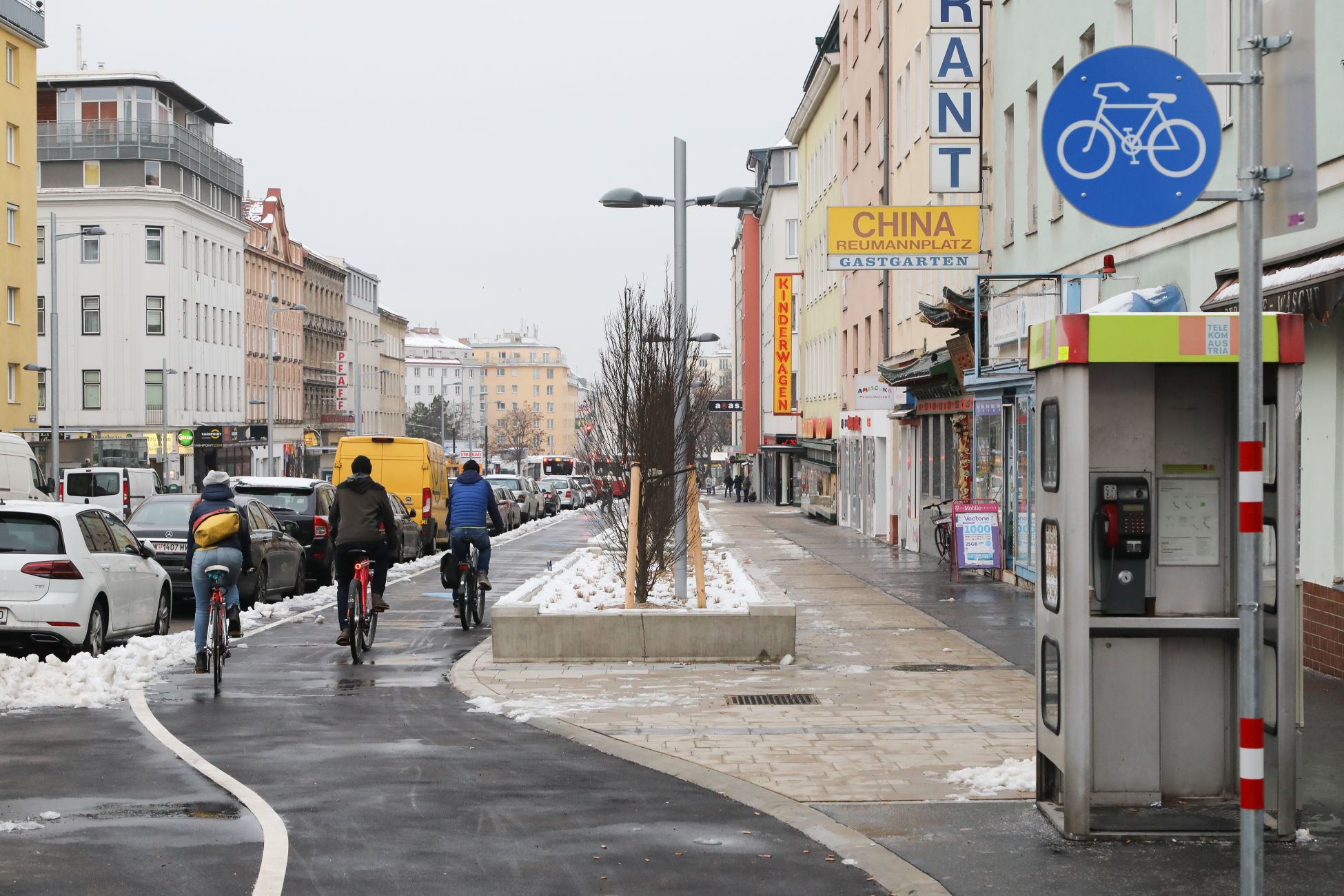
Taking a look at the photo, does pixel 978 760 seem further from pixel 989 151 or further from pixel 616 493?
pixel 989 151

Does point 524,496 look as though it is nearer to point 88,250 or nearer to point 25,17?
point 25,17

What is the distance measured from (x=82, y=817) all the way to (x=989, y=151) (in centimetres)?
2007

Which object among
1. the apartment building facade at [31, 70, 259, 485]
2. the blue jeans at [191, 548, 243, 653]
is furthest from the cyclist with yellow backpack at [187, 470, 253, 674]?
the apartment building facade at [31, 70, 259, 485]

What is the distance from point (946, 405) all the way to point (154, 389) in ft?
204

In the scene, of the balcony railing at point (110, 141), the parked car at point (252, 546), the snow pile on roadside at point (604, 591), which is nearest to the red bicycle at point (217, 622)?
the snow pile on roadside at point (604, 591)

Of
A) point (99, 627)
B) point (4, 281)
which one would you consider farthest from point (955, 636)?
point (4, 281)

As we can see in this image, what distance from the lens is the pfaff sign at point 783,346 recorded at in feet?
237

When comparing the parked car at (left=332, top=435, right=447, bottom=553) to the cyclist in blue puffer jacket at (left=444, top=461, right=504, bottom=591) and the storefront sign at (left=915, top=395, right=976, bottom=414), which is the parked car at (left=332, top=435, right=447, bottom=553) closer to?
the storefront sign at (left=915, top=395, right=976, bottom=414)

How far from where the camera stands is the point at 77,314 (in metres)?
82.9

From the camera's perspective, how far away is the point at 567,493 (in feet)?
271

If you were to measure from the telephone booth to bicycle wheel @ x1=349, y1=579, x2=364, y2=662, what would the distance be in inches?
326

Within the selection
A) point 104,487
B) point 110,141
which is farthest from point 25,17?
point 104,487

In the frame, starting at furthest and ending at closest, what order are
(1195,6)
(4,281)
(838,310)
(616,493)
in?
(4,281)
(838,310)
(616,493)
(1195,6)

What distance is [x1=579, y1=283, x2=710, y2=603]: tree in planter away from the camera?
17812 mm
